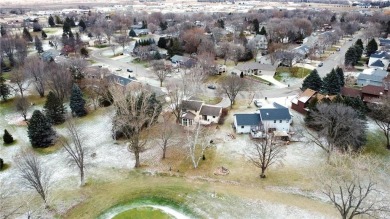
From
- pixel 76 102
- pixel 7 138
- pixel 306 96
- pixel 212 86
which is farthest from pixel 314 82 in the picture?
pixel 7 138

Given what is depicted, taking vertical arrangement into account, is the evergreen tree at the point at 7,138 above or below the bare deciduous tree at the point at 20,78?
below

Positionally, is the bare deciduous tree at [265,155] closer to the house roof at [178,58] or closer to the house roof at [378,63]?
the house roof at [178,58]

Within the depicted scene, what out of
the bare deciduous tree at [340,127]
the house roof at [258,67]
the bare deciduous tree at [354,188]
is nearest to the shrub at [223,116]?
the bare deciduous tree at [340,127]

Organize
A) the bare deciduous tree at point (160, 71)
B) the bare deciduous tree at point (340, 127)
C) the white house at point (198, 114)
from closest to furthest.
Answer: the bare deciduous tree at point (340, 127), the white house at point (198, 114), the bare deciduous tree at point (160, 71)

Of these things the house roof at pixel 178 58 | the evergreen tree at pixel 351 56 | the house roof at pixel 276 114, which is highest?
the evergreen tree at pixel 351 56

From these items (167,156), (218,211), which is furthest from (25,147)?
(218,211)

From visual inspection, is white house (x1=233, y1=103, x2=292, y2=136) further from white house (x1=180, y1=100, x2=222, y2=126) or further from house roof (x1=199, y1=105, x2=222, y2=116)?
white house (x1=180, y1=100, x2=222, y2=126)

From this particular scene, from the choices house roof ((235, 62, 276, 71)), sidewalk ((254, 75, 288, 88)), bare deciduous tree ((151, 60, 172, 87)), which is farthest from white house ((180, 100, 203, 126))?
house roof ((235, 62, 276, 71))
